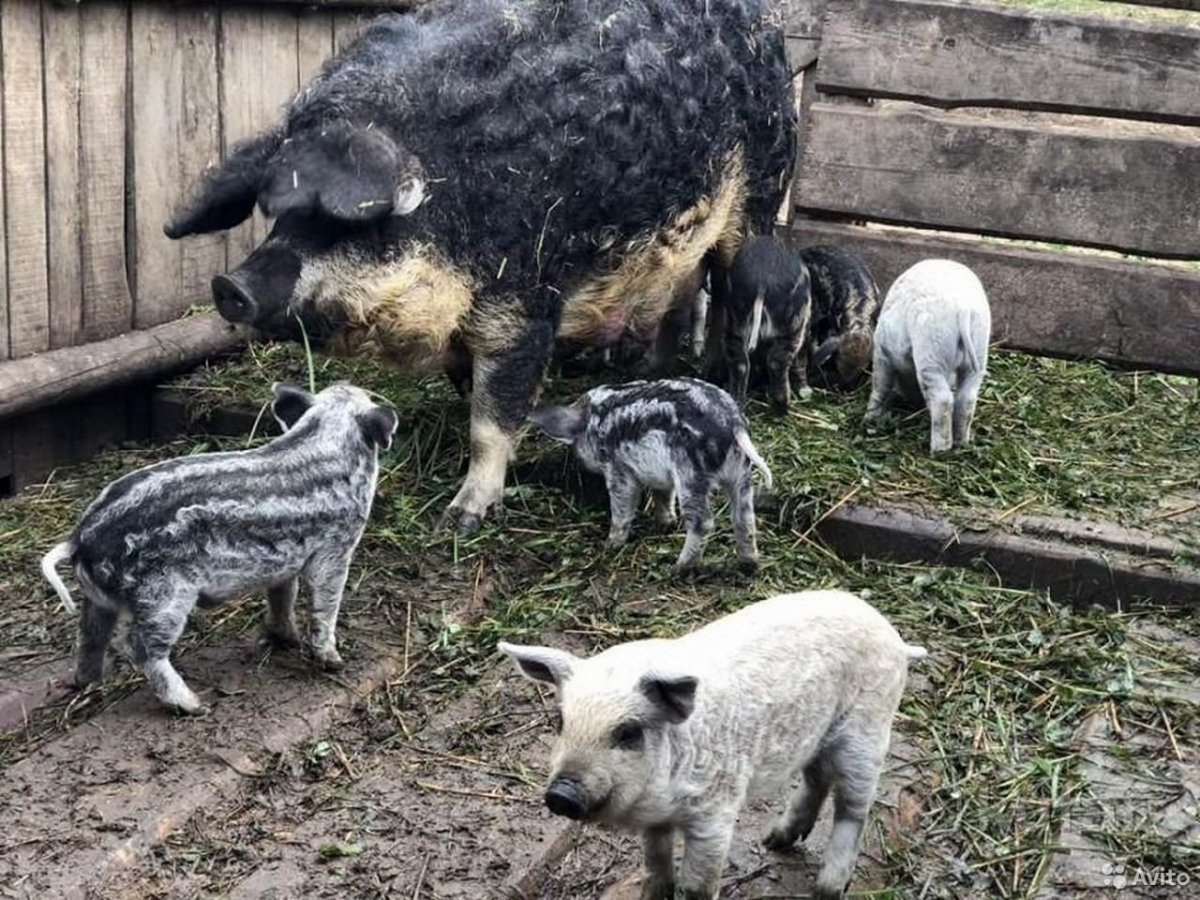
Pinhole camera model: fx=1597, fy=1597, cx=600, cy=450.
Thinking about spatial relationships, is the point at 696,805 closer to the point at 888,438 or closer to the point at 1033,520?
the point at 1033,520

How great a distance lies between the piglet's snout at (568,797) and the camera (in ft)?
10.0

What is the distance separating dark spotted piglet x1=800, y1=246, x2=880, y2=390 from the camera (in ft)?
22.7

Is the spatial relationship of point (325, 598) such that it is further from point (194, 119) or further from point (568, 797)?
point (194, 119)

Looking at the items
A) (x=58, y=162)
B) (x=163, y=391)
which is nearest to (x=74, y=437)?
(x=163, y=391)

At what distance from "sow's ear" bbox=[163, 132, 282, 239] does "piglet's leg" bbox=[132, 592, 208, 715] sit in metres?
1.72

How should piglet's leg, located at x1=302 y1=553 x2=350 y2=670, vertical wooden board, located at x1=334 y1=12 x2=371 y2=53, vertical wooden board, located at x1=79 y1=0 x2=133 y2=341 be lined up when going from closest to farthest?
piglet's leg, located at x1=302 y1=553 x2=350 y2=670, vertical wooden board, located at x1=79 y1=0 x2=133 y2=341, vertical wooden board, located at x1=334 y1=12 x2=371 y2=53

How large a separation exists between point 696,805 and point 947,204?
4722 mm

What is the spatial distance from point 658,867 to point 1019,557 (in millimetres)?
2348

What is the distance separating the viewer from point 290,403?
15.7 feet

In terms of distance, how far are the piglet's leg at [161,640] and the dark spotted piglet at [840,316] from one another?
349 centimetres

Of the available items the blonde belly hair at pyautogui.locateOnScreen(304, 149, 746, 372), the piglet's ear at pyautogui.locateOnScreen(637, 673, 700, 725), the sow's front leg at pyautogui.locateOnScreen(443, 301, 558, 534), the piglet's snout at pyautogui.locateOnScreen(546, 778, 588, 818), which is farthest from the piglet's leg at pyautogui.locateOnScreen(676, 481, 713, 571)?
the piglet's snout at pyautogui.locateOnScreen(546, 778, 588, 818)

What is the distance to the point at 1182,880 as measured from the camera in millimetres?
3707

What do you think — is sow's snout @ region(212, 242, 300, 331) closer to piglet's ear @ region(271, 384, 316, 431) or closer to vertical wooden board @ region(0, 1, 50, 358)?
piglet's ear @ region(271, 384, 316, 431)

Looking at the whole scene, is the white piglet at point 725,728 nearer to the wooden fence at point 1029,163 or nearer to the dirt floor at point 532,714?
the dirt floor at point 532,714
